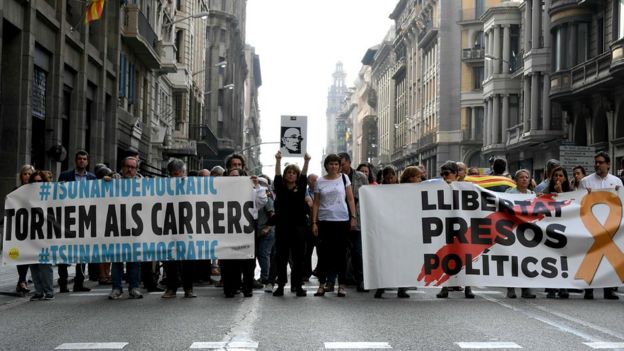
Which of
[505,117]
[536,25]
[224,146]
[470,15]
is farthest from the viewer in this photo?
[224,146]

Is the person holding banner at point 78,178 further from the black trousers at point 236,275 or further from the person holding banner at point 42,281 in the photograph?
the black trousers at point 236,275

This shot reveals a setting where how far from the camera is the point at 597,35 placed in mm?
40812

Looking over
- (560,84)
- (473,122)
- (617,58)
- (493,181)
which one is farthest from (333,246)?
(473,122)

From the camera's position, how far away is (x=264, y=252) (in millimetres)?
14992

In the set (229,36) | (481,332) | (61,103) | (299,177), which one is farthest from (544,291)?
(229,36)

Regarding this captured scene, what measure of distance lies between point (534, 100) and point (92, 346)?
44.7m

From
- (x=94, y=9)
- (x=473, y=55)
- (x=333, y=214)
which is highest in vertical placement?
(x=473, y=55)

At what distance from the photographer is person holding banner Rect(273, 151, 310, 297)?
541 inches

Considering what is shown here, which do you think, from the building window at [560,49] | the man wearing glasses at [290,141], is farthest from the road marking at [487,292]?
the building window at [560,49]

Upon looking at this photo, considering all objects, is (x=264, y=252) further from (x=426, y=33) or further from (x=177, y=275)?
(x=426, y=33)

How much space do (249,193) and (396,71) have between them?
9805cm

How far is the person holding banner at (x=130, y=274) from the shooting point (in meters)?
13.3

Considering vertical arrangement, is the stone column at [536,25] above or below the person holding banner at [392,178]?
above

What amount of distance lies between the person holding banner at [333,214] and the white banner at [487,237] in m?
0.27
